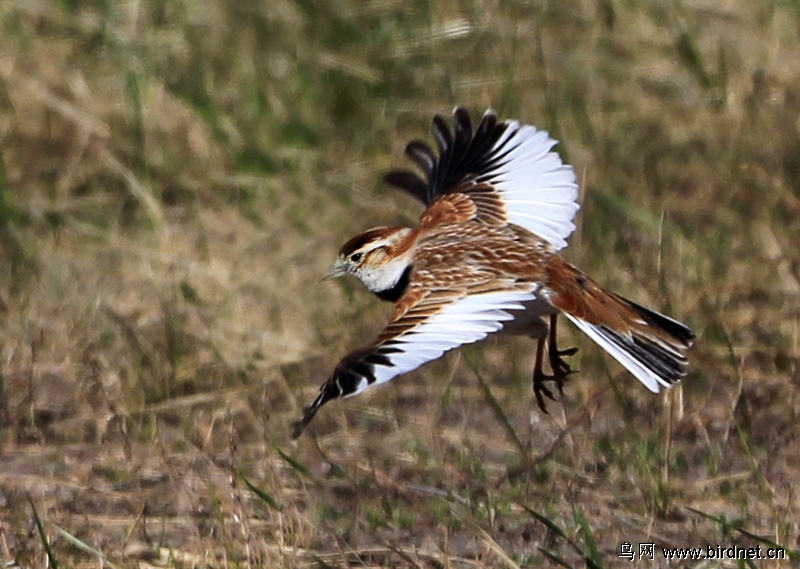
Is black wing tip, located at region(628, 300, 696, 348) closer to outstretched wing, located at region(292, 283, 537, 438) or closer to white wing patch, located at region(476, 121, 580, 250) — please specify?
outstretched wing, located at region(292, 283, 537, 438)

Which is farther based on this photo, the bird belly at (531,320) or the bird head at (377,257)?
the bird head at (377,257)

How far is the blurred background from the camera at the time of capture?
14.6 feet

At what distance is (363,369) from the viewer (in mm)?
3764

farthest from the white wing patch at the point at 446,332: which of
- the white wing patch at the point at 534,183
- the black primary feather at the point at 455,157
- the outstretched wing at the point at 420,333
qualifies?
the black primary feather at the point at 455,157

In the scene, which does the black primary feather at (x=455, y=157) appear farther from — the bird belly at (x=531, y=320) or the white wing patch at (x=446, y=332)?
the white wing patch at (x=446, y=332)

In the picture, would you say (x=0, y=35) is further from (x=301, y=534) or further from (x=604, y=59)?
(x=301, y=534)

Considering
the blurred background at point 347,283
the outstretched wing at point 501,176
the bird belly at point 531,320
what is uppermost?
the outstretched wing at point 501,176

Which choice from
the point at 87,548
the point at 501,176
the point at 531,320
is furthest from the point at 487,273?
the point at 87,548

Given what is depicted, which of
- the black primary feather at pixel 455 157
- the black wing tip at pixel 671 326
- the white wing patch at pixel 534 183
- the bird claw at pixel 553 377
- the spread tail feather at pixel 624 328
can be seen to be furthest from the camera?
the black primary feather at pixel 455 157

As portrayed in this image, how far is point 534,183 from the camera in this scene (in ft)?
17.8

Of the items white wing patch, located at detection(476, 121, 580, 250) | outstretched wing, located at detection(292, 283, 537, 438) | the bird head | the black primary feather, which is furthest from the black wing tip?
the black primary feather

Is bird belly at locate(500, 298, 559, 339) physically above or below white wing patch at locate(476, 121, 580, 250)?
below

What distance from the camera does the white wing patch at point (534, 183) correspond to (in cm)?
525

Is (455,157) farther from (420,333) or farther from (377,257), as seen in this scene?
(420,333)
